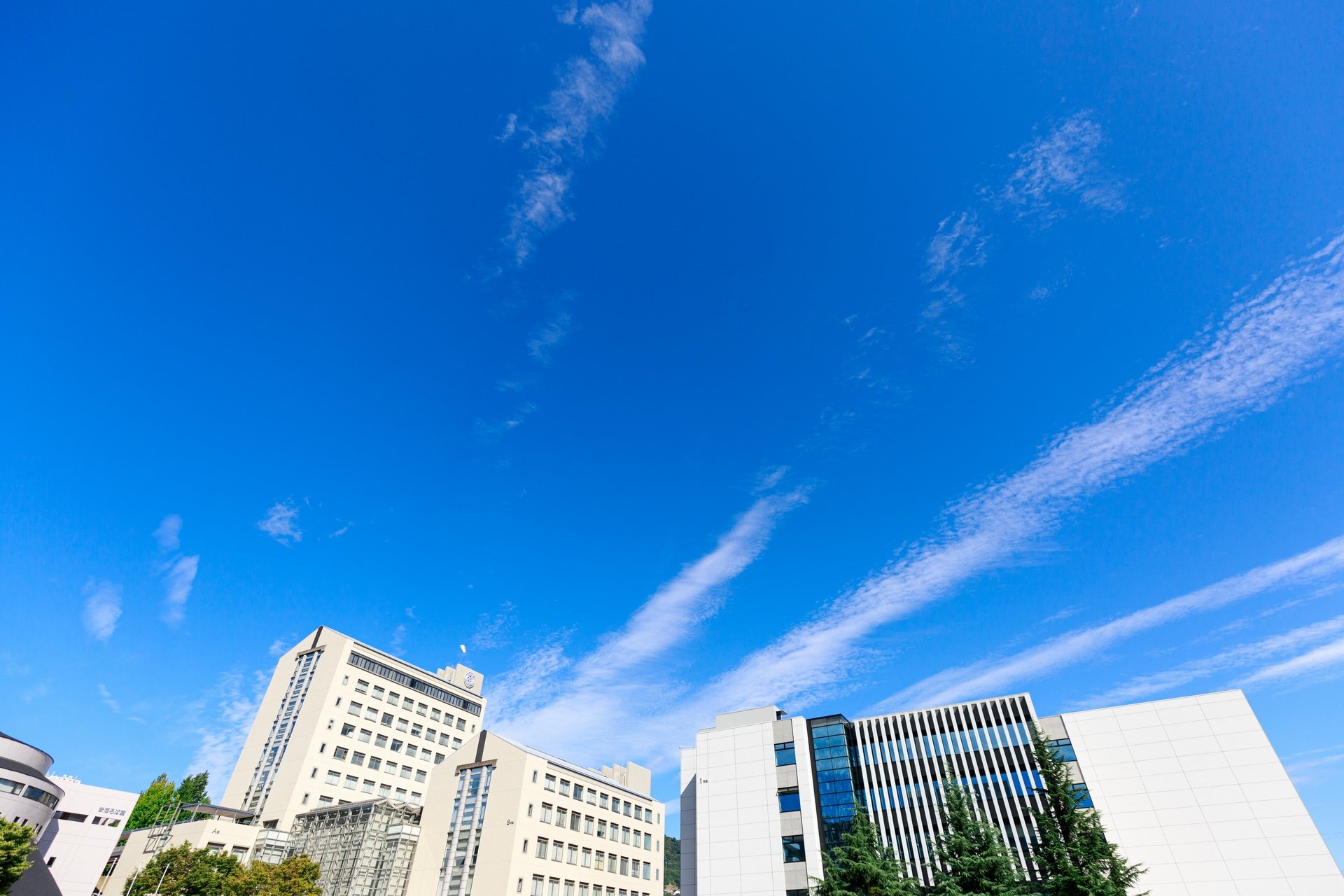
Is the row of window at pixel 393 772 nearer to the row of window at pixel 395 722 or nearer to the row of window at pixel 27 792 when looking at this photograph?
the row of window at pixel 395 722

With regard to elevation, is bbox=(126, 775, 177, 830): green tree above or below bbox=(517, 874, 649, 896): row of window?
above

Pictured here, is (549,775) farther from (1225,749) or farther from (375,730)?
(1225,749)

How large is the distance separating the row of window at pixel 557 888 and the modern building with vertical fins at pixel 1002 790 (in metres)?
10.4

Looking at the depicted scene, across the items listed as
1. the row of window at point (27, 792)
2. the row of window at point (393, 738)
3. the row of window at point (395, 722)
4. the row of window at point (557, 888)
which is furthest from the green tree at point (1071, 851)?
the row of window at point (395, 722)

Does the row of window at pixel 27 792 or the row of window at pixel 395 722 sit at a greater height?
the row of window at pixel 395 722

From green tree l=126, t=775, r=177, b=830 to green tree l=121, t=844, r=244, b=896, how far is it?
3988 cm

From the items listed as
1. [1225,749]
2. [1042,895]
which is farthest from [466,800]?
[1225,749]

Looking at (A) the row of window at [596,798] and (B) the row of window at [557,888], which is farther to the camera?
(A) the row of window at [596,798]

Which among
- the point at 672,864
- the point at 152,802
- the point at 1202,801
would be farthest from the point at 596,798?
the point at 672,864

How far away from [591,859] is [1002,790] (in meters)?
42.3

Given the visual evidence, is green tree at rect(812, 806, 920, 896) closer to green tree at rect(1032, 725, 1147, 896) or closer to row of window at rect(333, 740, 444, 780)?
green tree at rect(1032, 725, 1147, 896)

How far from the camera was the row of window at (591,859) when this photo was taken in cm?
6431

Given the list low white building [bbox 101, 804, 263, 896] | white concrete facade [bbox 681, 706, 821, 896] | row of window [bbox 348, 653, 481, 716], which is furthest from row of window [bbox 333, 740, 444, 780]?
white concrete facade [bbox 681, 706, 821, 896]

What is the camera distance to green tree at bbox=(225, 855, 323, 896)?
53719 millimetres
